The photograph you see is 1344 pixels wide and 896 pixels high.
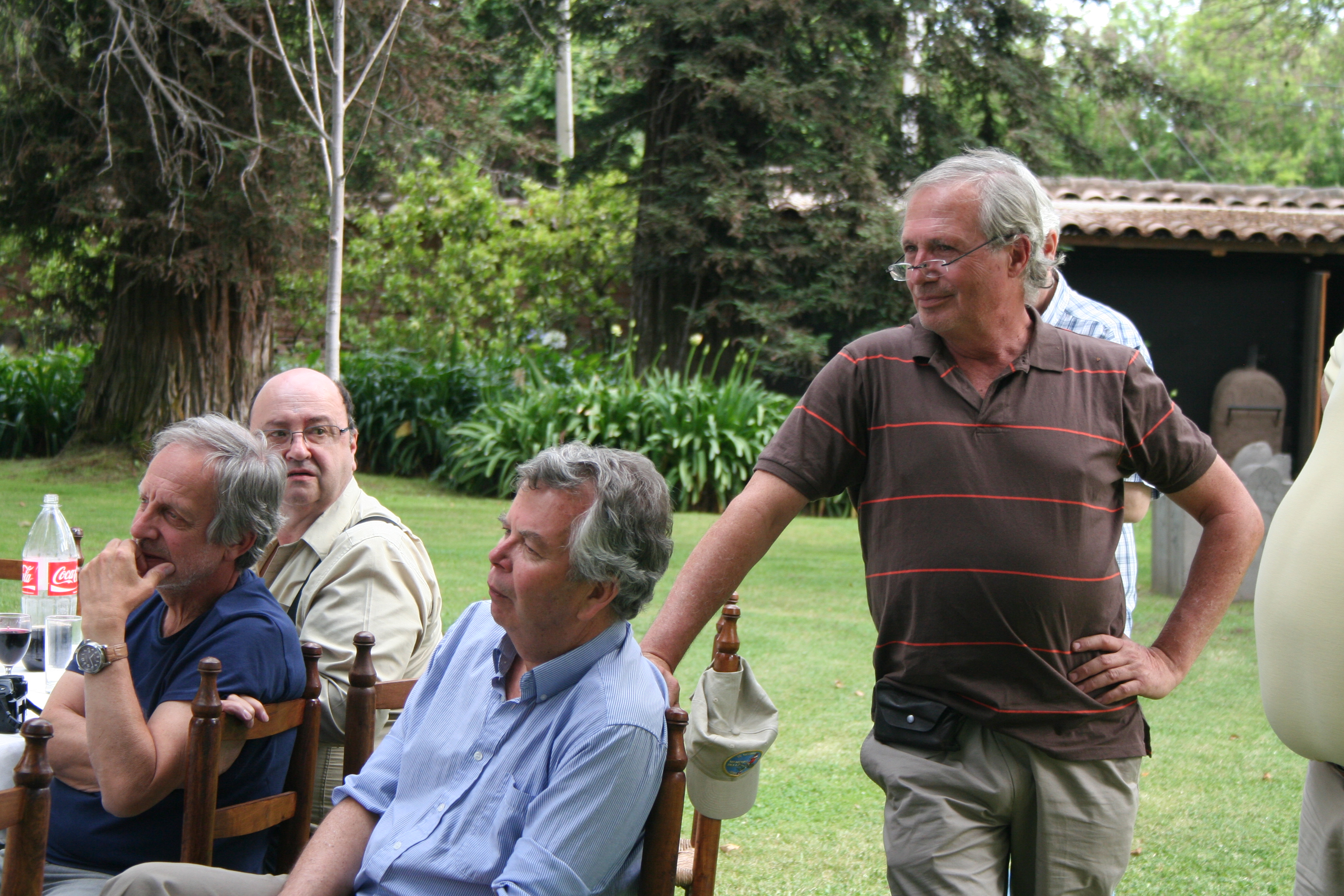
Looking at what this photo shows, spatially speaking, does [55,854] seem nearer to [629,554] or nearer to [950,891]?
[629,554]

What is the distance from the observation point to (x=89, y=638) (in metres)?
Answer: 2.35

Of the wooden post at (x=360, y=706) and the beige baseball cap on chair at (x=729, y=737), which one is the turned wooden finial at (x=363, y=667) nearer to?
the wooden post at (x=360, y=706)

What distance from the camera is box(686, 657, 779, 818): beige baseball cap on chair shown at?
219 centimetres

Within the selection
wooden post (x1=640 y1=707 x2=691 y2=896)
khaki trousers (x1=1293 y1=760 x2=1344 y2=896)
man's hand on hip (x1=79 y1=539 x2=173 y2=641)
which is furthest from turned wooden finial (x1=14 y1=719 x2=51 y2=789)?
khaki trousers (x1=1293 y1=760 x2=1344 y2=896)

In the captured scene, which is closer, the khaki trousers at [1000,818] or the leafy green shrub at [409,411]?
the khaki trousers at [1000,818]

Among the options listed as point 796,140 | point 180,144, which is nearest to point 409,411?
point 180,144

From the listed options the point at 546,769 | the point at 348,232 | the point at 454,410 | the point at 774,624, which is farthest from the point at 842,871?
the point at 348,232

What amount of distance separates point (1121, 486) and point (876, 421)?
1.70 ft

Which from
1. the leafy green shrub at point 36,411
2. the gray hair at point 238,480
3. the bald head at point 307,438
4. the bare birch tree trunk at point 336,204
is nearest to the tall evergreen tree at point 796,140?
the bare birch tree trunk at point 336,204

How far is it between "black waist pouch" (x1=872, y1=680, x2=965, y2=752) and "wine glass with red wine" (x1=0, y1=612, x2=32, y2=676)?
7.13 ft

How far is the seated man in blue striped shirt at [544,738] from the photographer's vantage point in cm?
206

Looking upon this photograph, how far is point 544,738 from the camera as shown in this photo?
2.16 metres

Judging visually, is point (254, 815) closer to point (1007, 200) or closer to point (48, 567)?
point (48, 567)

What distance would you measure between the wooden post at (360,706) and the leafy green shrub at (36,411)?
1131cm
